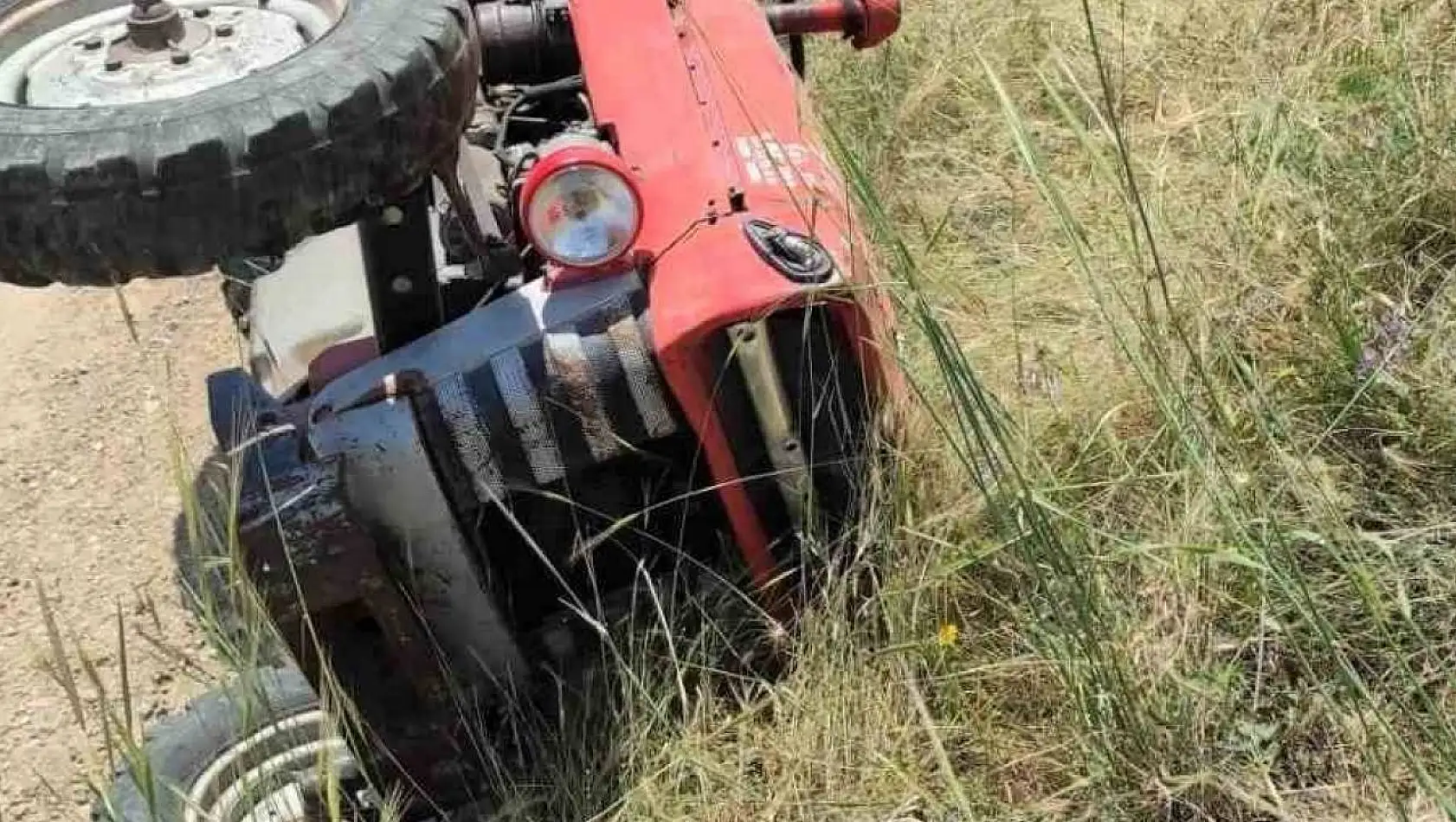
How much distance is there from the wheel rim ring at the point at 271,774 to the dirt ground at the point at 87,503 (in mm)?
199

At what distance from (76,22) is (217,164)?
2.67 ft

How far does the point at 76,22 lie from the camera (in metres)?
2.68

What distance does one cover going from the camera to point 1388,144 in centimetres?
304

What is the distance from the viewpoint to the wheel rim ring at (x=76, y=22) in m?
2.57

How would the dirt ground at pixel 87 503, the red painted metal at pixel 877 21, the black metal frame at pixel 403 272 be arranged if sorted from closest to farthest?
1. the black metal frame at pixel 403 272
2. the dirt ground at pixel 87 503
3. the red painted metal at pixel 877 21

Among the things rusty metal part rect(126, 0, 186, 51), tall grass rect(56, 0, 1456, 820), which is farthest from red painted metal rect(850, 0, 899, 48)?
rusty metal part rect(126, 0, 186, 51)

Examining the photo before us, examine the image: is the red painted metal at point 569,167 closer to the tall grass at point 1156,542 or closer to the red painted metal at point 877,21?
the tall grass at point 1156,542

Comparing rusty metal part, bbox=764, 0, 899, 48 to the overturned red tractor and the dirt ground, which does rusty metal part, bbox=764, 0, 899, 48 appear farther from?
the dirt ground

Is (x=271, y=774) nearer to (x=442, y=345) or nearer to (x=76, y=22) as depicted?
(x=442, y=345)

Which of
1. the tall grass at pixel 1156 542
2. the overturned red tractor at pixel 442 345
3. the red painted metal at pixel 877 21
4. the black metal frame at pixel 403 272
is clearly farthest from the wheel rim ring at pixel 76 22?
the red painted metal at pixel 877 21

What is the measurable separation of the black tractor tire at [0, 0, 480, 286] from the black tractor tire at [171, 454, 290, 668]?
1.04 ft


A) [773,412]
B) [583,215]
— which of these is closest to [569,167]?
[583,215]

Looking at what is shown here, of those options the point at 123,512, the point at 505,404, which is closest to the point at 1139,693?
the point at 505,404

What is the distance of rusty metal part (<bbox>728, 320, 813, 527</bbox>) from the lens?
230 cm
